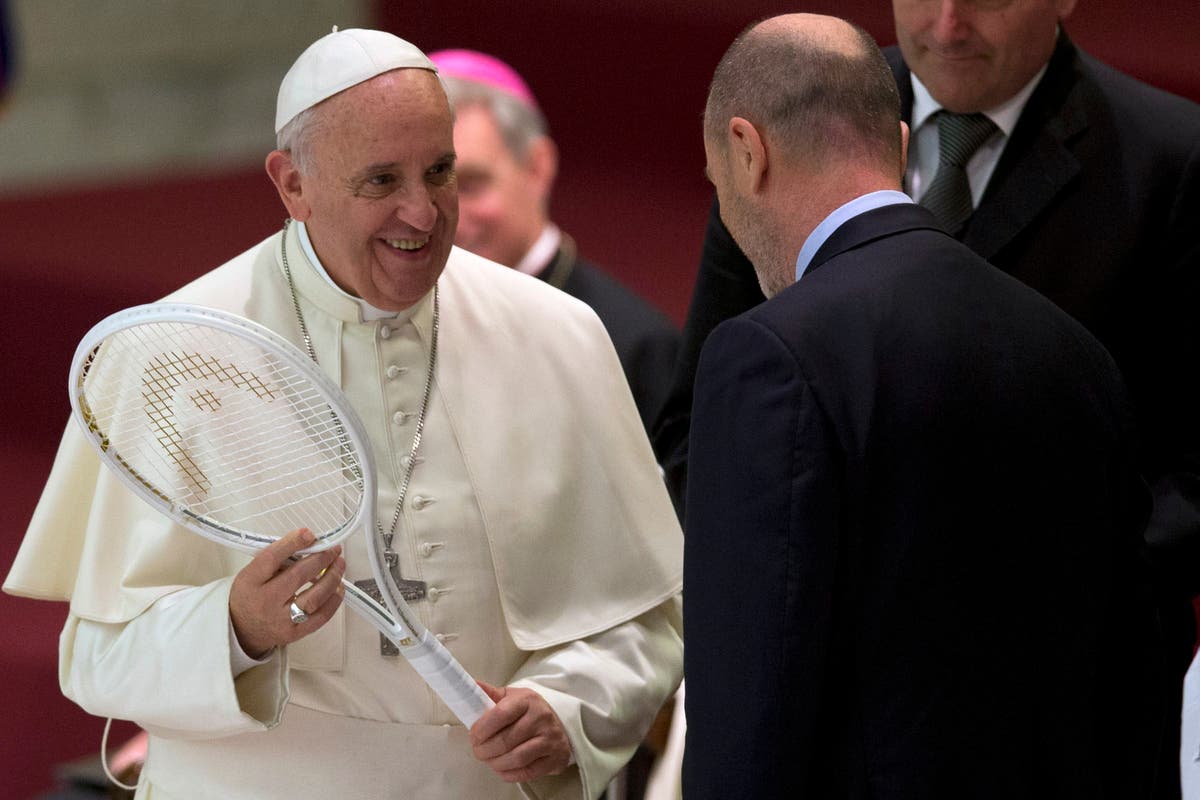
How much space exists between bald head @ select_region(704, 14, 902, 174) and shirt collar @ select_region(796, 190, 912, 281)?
5cm

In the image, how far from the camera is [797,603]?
1739 mm

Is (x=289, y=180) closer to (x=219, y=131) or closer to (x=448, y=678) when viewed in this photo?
(x=448, y=678)

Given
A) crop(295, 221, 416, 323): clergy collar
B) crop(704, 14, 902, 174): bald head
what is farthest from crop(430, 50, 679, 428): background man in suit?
crop(704, 14, 902, 174): bald head

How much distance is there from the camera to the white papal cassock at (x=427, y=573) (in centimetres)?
207

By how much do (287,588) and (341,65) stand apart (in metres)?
0.62

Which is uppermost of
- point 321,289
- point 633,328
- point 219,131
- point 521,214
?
point 321,289

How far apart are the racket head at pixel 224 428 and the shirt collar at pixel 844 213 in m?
0.58

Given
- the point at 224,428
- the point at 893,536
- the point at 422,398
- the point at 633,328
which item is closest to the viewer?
the point at 893,536

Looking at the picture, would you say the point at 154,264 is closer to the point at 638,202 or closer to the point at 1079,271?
the point at 638,202

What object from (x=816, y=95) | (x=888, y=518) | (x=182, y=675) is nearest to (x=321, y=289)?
(x=182, y=675)

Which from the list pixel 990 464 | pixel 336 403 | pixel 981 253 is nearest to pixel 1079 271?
pixel 981 253

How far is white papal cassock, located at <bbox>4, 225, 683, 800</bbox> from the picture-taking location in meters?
2.07

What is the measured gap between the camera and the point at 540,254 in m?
3.66

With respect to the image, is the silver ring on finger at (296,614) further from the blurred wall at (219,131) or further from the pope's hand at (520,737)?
the blurred wall at (219,131)
